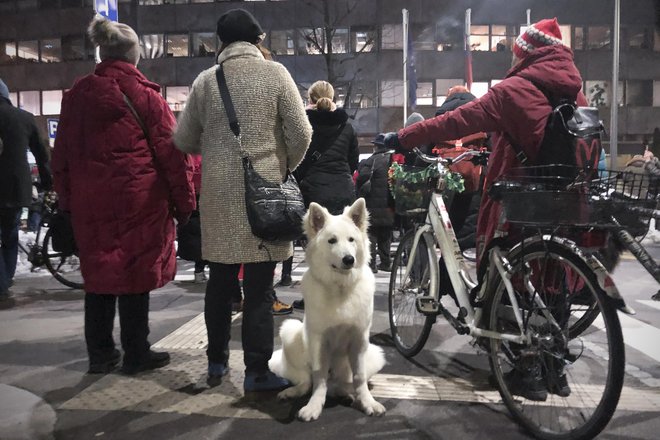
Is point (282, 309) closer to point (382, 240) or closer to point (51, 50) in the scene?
point (382, 240)

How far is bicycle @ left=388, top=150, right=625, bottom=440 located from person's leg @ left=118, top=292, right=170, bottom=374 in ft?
7.41

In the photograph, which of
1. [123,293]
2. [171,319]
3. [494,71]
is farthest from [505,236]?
[494,71]

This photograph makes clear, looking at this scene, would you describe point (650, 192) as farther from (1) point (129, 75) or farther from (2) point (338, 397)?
(1) point (129, 75)

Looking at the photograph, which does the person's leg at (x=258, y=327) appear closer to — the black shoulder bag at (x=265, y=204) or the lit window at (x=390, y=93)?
the black shoulder bag at (x=265, y=204)

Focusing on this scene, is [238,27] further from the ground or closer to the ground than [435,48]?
closer to the ground

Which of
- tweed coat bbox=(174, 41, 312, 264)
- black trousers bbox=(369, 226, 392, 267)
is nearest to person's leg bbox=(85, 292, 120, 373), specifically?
tweed coat bbox=(174, 41, 312, 264)

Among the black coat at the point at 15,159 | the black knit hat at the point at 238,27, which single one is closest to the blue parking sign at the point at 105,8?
the black coat at the point at 15,159

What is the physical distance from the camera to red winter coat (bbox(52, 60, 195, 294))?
3.64 meters

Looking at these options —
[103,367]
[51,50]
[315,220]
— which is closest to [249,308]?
[315,220]

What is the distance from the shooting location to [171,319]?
5.57 metres

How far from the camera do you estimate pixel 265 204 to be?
128 inches

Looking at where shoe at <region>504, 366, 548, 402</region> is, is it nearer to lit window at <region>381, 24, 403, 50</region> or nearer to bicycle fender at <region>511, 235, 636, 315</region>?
bicycle fender at <region>511, 235, 636, 315</region>

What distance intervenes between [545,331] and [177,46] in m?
36.5

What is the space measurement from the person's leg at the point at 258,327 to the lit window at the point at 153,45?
35247mm
